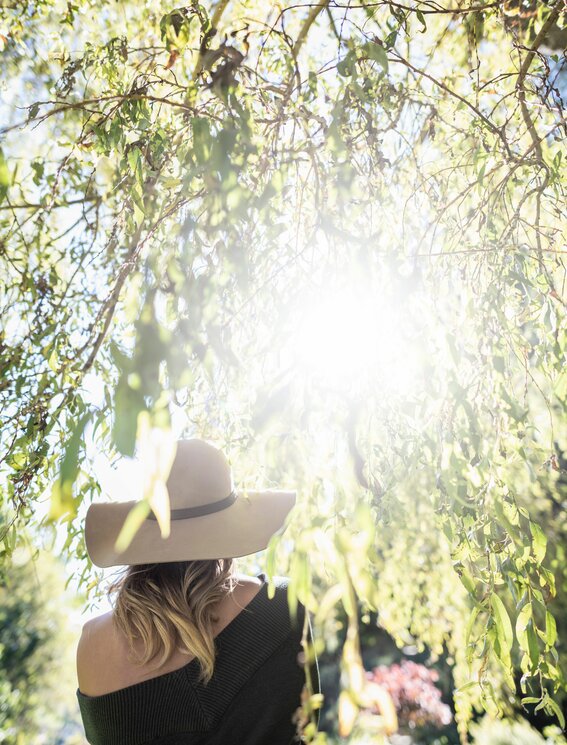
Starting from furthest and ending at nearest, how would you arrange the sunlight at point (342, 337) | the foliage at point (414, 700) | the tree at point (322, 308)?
the foliage at point (414, 700) → the sunlight at point (342, 337) → the tree at point (322, 308)

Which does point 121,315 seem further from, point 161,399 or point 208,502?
point 161,399

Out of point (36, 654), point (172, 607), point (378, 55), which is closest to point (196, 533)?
point (172, 607)

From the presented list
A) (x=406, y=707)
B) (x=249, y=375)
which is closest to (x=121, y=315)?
(x=249, y=375)

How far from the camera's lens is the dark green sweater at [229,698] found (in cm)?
117

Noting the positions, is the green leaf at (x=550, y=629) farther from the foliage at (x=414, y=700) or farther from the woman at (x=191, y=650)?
the foliage at (x=414, y=700)

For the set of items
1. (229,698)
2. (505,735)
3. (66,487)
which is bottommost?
(505,735)

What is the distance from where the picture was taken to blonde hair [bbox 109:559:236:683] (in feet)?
3.90

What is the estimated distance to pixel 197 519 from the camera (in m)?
1.36

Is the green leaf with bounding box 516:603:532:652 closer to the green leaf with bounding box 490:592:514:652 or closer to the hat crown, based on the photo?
the green leaf with bounding box 490:592:514:652

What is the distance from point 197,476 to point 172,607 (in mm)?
289

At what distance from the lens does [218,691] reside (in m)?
1.19

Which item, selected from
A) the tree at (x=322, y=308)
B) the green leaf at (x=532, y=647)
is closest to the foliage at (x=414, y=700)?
the tree at (x=322, y=308)

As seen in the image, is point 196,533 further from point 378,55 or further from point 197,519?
point 378,55

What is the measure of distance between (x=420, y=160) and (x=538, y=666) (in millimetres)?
1277
